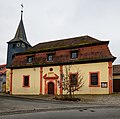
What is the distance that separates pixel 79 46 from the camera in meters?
25.7

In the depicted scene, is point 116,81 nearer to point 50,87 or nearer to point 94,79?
point 94,79

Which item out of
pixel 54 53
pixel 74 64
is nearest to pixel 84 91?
pixel 74 64

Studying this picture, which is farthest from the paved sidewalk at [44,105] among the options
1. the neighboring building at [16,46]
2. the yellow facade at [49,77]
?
the neighboring building at [16,46]

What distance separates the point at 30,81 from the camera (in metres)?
28.1

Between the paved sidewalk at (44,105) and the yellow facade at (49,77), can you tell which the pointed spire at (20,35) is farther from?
the paved sidewalk at (44,105)

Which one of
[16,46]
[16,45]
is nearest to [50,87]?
[16,46]

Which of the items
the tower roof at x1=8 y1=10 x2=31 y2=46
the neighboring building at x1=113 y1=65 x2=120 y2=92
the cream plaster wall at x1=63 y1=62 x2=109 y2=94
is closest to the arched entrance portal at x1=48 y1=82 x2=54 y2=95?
the cream plaster wall at x1=63 y1=62 x2=109 y2=94

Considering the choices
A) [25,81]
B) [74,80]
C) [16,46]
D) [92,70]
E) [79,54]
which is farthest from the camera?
[16,46]

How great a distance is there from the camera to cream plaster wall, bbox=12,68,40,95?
1082 inches

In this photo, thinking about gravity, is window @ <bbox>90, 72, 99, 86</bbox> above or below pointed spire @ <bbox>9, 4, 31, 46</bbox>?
below

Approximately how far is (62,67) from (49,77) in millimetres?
2521

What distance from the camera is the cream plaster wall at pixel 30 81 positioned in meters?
27.5

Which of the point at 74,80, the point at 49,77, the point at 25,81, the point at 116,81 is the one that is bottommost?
the point at 25,81

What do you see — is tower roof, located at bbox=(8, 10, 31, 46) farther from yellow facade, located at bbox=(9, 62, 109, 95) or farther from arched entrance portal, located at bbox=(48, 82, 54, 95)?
arched entrance portal, located at bbox=(48, 82, 54, 95)
